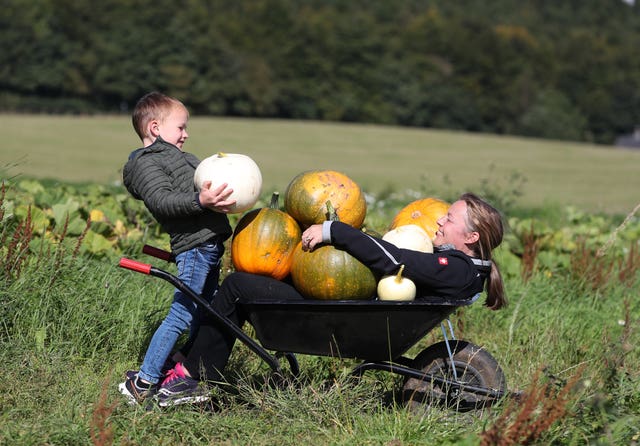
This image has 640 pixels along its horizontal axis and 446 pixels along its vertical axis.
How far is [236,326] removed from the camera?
3.40 metres

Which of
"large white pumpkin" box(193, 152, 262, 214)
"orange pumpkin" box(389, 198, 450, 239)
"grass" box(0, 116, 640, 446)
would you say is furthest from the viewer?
"orange pumpkin" box(389, 198, 450, 239)

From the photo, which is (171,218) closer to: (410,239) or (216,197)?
(216,197)

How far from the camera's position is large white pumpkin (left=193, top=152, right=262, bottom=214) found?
130 inches

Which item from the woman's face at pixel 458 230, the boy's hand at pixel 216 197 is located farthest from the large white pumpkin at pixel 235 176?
the woman's face at pixel 458 230

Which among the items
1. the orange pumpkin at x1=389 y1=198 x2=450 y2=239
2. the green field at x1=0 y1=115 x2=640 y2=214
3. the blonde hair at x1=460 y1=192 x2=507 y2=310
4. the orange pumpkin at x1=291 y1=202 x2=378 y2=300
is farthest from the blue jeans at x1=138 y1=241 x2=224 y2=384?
the green field at x1=0 y1=115 x2=640 y2=214

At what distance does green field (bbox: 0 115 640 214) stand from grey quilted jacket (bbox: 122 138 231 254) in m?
16.3

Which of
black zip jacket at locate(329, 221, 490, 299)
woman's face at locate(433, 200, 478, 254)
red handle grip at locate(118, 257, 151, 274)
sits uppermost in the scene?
woman's face at locate(433, 200, 478, 254)

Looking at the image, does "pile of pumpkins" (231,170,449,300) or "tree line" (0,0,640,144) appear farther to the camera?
"tree line" (0,0,640,144)

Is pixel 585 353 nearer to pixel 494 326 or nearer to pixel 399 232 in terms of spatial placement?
pixel 494 326

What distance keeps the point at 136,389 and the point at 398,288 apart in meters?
1.25

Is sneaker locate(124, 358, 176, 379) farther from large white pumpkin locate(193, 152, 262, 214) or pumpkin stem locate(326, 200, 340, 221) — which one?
pumpkin stem locate(326, 200, 340, 221)

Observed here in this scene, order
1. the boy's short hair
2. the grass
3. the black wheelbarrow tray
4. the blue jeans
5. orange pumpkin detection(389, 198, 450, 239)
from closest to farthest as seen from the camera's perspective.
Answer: the grass, the black wheelbarrow tray, the blue jeans, the boy's short hair, orange pumpkin detection(389, 198, 450, 239)

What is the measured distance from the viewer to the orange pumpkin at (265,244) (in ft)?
11.2

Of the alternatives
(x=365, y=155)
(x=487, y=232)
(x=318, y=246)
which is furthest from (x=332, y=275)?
(x=365, y=155)
